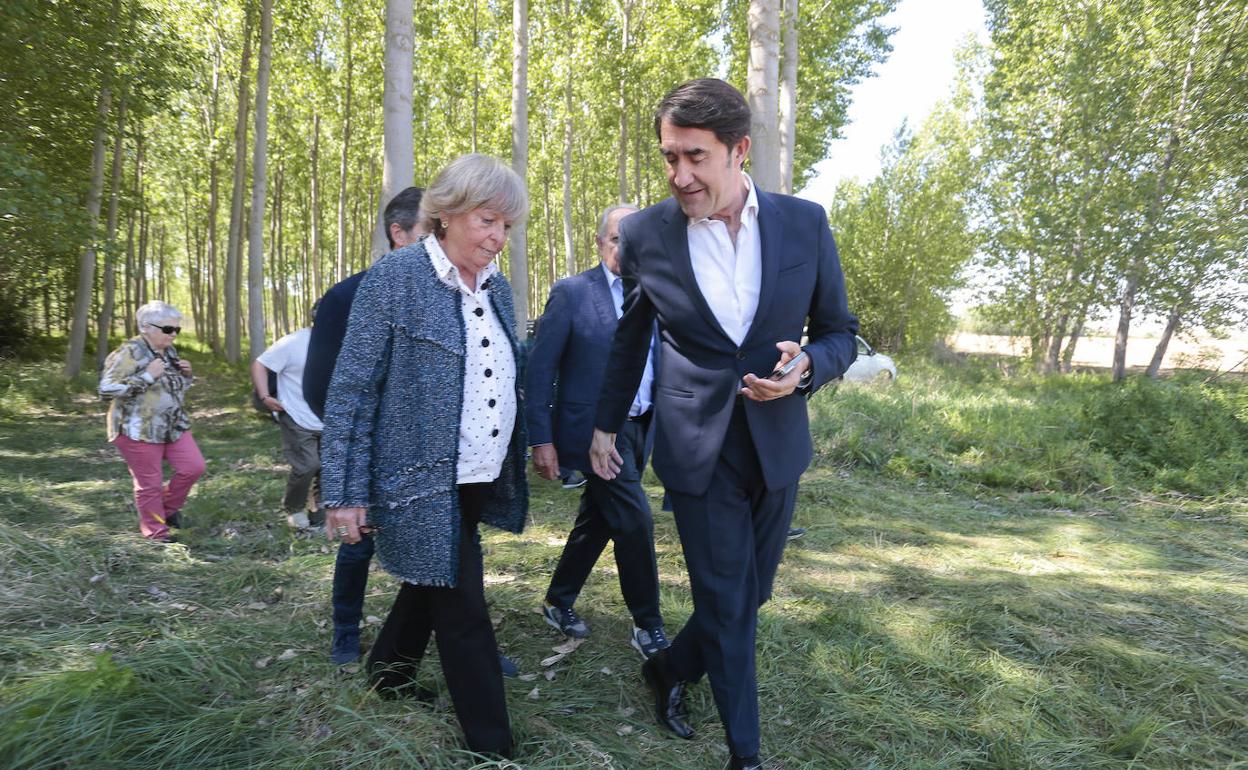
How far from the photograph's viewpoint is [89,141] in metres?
13.5

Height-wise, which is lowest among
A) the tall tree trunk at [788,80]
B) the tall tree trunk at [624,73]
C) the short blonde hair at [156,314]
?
the short blonde hair at [156,314]

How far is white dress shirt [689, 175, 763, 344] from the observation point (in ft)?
7.87

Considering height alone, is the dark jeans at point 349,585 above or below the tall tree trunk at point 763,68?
below

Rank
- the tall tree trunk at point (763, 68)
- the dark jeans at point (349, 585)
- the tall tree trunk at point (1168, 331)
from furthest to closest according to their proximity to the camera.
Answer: the tall tree trunk at point (1168, 331)
the tall tree trunk at point (763, 68)
the dark jeans at point (349, 585)

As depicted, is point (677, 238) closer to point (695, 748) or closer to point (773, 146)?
point (695, 748)

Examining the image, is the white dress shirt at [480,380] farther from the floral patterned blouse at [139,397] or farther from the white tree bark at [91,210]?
the white tree bark at [91,210]

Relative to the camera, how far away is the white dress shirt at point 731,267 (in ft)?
7.87

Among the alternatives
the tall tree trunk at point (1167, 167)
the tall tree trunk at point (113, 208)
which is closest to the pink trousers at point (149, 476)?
A: the tall tree trunk at point (113, 208)

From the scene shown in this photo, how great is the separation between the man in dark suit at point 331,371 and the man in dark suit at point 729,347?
50.7 inches

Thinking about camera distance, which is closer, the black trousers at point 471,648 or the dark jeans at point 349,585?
the black trousers at point 471,648

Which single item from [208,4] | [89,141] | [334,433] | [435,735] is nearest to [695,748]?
[435,735]

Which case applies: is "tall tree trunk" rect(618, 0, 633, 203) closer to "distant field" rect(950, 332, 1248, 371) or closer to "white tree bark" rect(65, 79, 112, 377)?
"white tree bark" rect(65, 79, 112, 377)

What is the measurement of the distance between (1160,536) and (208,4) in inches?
821

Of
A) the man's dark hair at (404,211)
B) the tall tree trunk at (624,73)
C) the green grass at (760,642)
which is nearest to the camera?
the green grass at (760,642)
